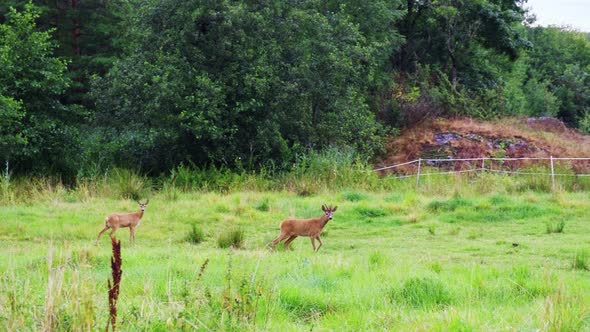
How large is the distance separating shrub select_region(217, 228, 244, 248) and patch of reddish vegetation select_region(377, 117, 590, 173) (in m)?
17.6

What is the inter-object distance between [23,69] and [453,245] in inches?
698

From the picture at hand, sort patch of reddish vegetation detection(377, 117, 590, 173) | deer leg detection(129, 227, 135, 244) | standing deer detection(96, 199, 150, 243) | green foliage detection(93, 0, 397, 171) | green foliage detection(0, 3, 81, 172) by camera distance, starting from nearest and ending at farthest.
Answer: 1. standing deer detection(96, 199, 150, 243)
2. deer leg detection(129, 227, 135, 244)
3. green foliage detection(93, 0, 397, 171)
4. green foliage detection(0, 3, 81, 172)
5. patch of reddish vegetation detection(377, 117, 590, 173)

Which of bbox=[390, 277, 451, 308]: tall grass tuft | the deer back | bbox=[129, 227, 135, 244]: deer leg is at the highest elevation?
bbox=[390, 277, 451, 308]: tall grass tuft

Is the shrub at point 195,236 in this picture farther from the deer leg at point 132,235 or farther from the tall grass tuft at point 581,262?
the tall grass tuft at point 581,262

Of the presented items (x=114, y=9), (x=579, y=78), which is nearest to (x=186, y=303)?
(x=114, y=9)

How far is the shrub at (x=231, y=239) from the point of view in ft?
37.7

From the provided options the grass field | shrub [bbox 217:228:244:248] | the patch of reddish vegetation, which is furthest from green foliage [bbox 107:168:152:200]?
the patch of reddish vegetation

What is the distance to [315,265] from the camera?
8.34 m

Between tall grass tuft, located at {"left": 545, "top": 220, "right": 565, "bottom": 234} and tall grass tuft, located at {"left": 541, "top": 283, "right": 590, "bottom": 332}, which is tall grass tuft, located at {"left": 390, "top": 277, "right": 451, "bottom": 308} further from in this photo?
tall grass tuft, located at {"left": 545, "top": 220, "right": 565, "bottom": 234}

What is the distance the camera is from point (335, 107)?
84.4 feet

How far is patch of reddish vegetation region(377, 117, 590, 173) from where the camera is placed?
97.5ft

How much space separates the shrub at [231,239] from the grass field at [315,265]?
0.18 meters

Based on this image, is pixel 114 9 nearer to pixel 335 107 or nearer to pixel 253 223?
pixel 335 107

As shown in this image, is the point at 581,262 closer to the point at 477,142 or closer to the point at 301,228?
the point at 301,228
